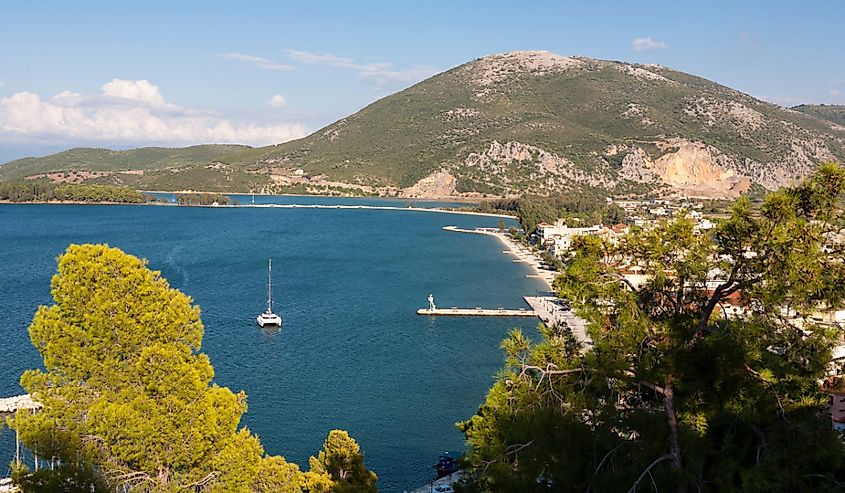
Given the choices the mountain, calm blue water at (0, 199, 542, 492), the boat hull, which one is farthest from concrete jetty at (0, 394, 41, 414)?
the mountain

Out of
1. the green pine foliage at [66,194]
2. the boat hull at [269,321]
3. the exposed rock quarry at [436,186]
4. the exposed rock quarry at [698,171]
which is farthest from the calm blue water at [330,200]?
the boat hull at [269,321]

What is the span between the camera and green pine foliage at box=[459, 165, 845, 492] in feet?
19.6

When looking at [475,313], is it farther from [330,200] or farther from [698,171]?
[698,171]

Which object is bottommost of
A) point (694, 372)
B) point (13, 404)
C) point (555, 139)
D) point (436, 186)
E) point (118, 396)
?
→ point (13, 404)

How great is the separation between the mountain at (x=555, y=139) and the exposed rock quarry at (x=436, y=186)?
214 millimetres

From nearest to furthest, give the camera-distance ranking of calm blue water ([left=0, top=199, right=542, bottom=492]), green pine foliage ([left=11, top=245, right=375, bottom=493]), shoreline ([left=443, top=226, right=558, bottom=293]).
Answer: green pine foliage ([left=11, top=245, right=375, bottom=493]) < calm blue water ([left=0, top=199, right=542, bottom=492]) < shoreline ([left=443, top=226, right=558, bottom=293])

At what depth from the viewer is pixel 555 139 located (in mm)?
155625

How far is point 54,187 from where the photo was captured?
458 ft

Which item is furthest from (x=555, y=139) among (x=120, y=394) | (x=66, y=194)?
(x=120, y=394)

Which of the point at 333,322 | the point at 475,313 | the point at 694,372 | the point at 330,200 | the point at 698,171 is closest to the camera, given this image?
the point at 694,372

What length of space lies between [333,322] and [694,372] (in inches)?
1373

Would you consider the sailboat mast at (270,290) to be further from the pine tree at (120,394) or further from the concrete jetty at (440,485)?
the pine tree at (120,394)

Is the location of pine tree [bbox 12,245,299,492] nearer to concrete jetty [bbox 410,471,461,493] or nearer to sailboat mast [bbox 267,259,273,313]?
concrete jetty [bbox 410,471,461,493]

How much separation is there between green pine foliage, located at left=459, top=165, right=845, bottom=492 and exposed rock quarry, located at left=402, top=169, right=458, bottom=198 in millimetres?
147794
